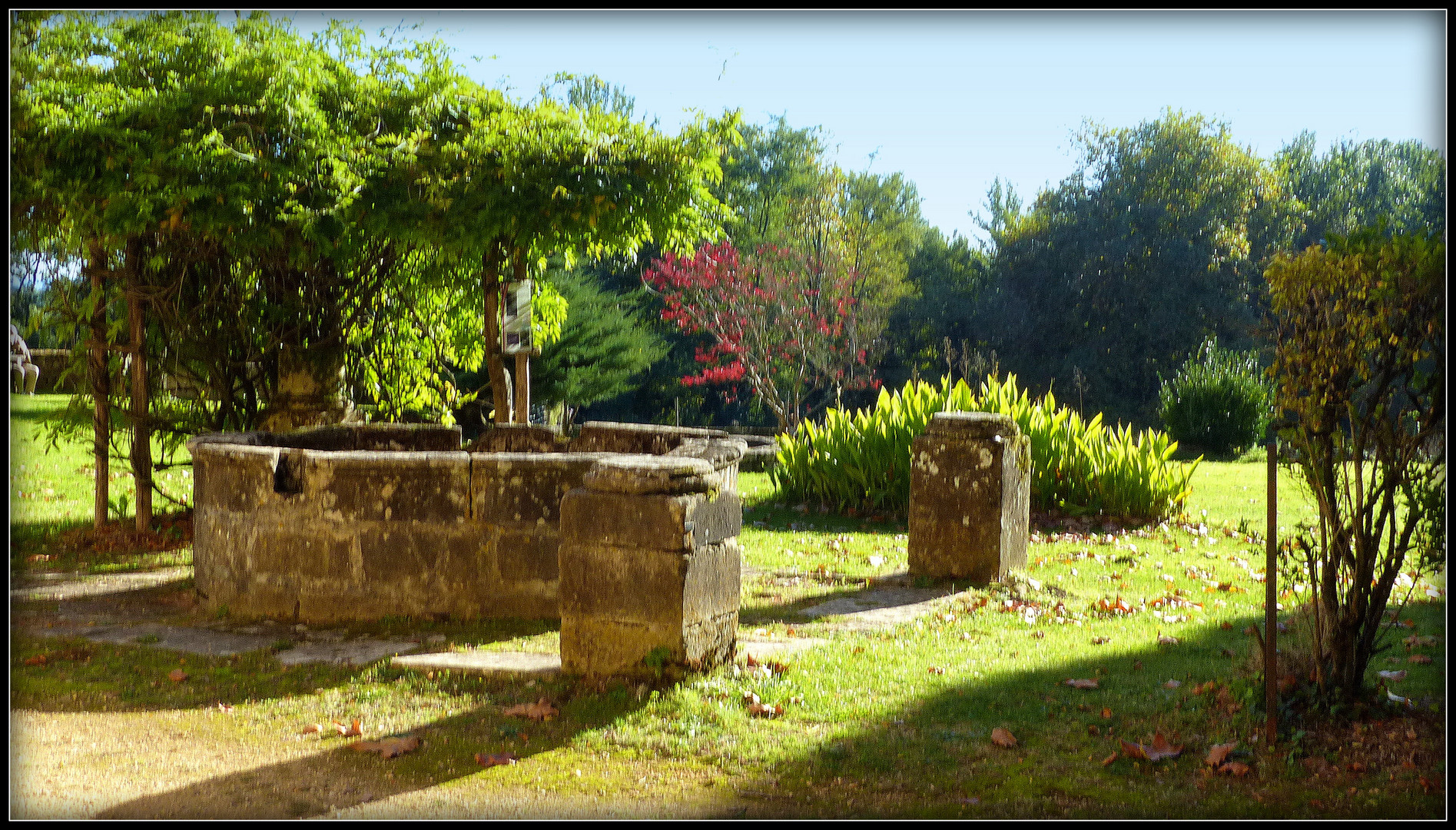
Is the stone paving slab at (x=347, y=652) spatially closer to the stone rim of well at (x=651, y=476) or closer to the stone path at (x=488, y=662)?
the stone path at (x=488, y=662)

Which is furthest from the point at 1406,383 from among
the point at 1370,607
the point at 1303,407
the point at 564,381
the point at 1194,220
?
the point at 1194,220

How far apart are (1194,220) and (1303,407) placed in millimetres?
23399

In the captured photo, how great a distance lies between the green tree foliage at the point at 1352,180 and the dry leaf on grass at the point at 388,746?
1011 inches

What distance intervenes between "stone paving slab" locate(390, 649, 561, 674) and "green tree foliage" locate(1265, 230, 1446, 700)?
3100 millimetres

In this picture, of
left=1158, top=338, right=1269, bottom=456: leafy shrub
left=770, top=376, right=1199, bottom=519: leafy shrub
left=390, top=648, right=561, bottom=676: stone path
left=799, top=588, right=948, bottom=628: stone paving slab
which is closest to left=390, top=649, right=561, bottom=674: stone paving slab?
left=390, top=648, right=561, bottom=676: stone path

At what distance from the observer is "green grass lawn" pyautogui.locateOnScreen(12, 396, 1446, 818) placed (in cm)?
365

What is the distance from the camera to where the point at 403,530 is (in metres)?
5.99

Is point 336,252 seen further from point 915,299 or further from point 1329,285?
point 915,299

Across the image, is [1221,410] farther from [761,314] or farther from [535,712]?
[535,712]

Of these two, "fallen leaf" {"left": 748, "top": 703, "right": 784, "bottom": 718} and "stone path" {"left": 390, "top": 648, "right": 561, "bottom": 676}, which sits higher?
"stone path" {"left": 390, "top": 648, "right": 561, "bottom": 676}

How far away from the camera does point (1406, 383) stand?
3992 mm

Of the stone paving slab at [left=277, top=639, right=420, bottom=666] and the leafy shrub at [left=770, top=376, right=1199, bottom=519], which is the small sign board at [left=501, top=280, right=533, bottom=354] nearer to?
the leafy shrub at [left=770, top=376, right=1199, bottom=519]

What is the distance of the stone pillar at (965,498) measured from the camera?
7.29 m

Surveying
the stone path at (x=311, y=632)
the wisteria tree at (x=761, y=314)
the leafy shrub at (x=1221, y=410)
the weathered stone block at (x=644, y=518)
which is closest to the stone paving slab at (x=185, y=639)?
the stone path at (x=311, y=632)
